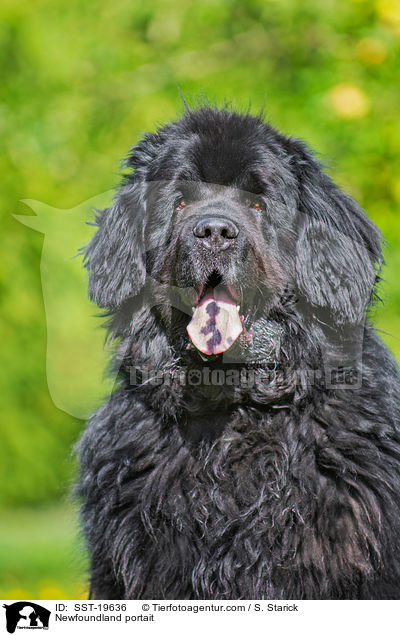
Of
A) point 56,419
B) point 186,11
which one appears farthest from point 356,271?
point 56,419

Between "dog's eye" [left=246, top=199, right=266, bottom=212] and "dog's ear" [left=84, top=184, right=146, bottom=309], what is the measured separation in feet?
1.80

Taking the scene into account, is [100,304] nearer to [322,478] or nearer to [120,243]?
[120,243]

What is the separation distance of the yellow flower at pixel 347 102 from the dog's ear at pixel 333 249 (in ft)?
10.3

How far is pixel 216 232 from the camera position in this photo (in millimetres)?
3254

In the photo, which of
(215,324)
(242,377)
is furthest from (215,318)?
(242,377)

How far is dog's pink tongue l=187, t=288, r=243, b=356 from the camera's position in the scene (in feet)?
10.7

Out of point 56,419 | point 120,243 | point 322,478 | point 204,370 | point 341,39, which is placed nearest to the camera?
point 322,478

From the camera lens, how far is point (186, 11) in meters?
7.46

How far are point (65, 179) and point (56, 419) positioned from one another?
3.21 metres

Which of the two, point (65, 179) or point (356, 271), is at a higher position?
point (65, 179)

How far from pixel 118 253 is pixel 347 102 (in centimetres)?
373

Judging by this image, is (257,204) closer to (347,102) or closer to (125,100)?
(347,102)

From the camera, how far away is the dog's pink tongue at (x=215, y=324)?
10.7 feet
